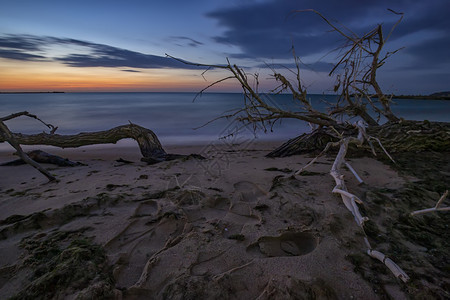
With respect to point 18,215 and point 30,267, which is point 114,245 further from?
point 18,215

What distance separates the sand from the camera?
129 centimetres

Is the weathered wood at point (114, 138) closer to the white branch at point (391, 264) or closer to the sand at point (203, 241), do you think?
the sand at point (203, 241)

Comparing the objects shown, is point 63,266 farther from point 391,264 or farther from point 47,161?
point 47,161

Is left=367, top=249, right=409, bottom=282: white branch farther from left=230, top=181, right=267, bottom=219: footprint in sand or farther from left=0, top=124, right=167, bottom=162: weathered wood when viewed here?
left=0, top=124, right=167, bottom=162: weathered wood

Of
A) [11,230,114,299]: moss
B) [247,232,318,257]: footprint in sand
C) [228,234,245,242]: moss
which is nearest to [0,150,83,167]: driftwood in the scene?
[11,230,114,299]: moss

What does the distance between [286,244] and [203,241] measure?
60cm

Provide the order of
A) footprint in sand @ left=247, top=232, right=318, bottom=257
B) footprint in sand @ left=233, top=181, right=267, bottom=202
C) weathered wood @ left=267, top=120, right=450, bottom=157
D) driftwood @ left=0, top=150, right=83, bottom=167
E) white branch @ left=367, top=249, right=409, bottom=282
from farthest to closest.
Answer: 1. driftwood @ left=0, top=150, right=83, bottom=167
2. weathered wood @ left=267, top=120, right=450, bottom=157
3. footprint in sand @ left=233, top=181, right=267, bottom=202
4. footprint in sand @ left=247, top=232, right=318, bottom=257
5. white branch @ left=367, top=249, right=409, bottom=282

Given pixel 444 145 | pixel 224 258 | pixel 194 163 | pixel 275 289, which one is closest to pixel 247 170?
pixel 194 163

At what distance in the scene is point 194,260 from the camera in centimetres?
151

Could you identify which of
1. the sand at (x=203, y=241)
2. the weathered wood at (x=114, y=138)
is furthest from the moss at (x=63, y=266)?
the weathered wood at (x=114, y=138)

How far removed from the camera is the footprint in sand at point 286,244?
1614 millimetres

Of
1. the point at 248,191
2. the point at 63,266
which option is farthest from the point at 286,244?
the point at 63,266

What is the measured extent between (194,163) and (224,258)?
2.56m

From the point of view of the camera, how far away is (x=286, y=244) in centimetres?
170
